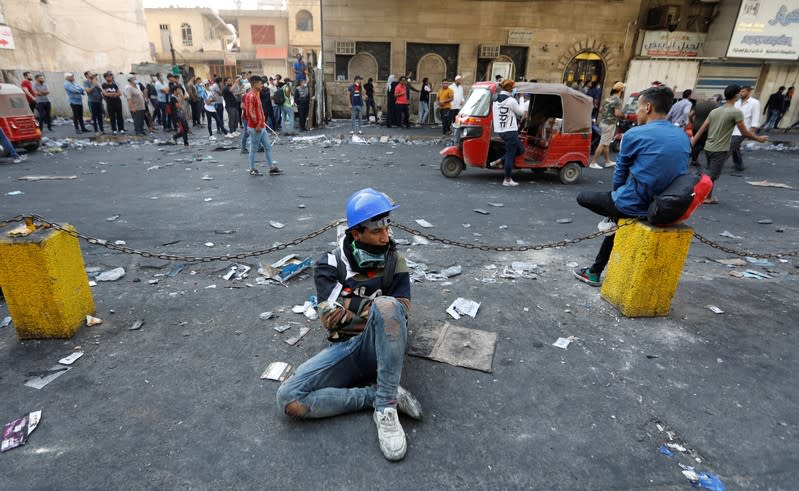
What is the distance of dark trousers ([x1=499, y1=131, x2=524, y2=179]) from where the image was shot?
26.5ft

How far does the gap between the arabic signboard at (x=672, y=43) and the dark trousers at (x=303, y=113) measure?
15.4 m

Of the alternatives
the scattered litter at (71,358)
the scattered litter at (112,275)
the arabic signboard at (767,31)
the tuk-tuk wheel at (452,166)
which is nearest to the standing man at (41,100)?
the scattered litter at (112,275)

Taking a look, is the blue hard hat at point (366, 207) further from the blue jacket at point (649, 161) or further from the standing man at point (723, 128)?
the standing man at point (723, 128)

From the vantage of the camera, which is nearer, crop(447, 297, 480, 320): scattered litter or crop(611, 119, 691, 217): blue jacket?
crop(611, 119, 691, 217): blue jacket

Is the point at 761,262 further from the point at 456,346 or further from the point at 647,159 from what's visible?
the point at 456,346

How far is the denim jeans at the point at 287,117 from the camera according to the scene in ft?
52.6

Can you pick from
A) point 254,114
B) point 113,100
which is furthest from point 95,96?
point 254,114

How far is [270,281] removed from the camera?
4.32m

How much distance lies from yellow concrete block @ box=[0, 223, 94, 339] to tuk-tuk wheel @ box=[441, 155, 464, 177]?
23.9 ft

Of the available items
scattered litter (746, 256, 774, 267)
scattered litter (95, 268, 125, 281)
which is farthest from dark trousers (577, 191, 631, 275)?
scattered litter (95, 268, 125, 281)

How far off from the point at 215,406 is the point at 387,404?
110 centimetres

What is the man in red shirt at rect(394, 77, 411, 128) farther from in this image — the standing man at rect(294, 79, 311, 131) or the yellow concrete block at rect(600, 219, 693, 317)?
the yellow concrete block at rect(600, 219, 693, 317)

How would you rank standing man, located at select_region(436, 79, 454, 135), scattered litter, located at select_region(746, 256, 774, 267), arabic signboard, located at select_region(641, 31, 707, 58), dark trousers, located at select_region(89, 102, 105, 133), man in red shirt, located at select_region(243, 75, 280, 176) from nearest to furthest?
scattered litter, located at select_region(746, 256, 774, 267) < man in red shirt, located at select_region(243, 75, 280, 176) < dark trousers, located at select_region(89, 102, 105, 133) < standing man, located at select_region(436, 79, 454, 135) < arabic signboard, located at select_region(641, 31, 707, 58)

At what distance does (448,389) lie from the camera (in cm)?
279
